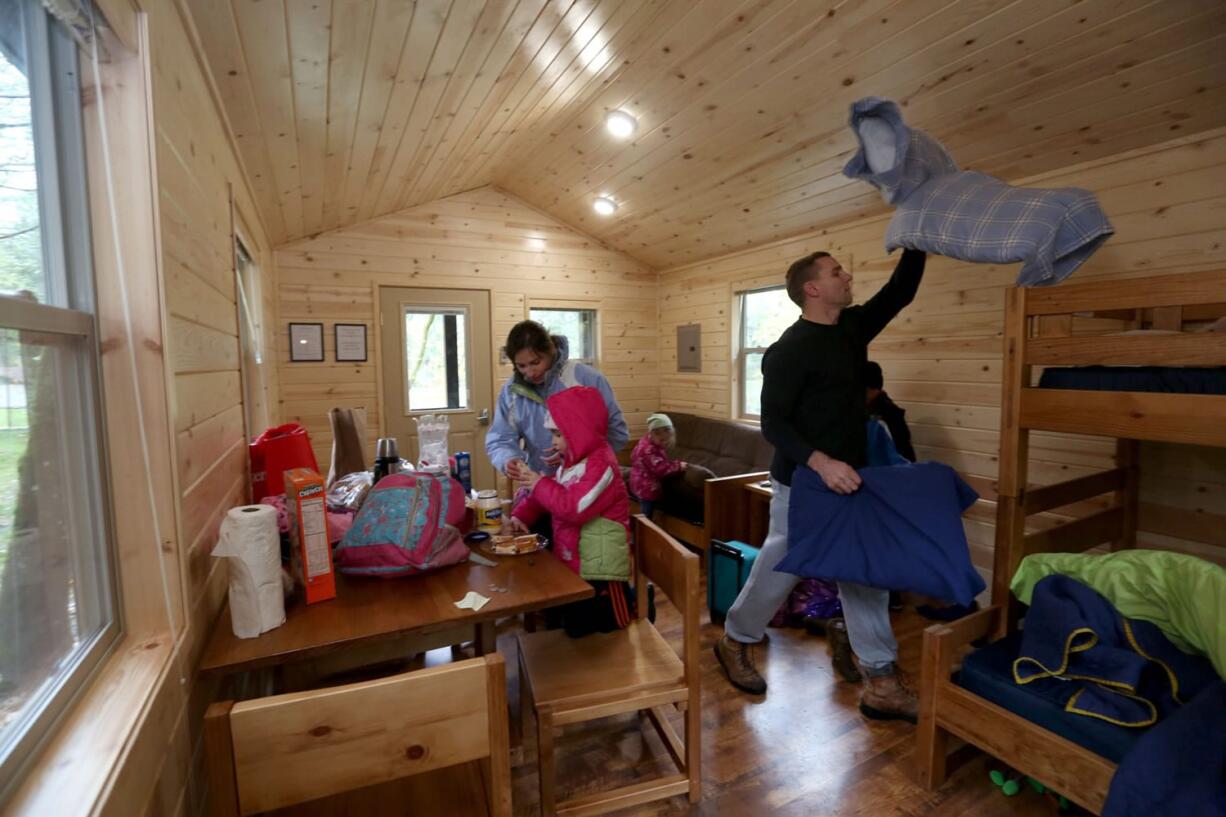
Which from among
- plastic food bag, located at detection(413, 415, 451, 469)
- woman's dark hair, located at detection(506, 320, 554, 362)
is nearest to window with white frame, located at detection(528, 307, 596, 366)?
plastic food bag, located at detection(413, 415, 451, 469)

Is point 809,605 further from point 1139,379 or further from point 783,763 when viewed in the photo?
point 1139,379

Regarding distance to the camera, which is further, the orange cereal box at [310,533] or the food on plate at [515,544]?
the food on plate at [515,544]

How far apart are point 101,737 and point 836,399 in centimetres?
190

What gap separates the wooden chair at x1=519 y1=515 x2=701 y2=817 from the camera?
1511 millimetres

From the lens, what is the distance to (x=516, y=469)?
1.85m

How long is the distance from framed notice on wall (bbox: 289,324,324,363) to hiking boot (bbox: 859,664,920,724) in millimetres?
3964

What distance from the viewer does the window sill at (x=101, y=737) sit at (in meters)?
0.66

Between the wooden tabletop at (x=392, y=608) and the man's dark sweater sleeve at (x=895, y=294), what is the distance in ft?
4.33

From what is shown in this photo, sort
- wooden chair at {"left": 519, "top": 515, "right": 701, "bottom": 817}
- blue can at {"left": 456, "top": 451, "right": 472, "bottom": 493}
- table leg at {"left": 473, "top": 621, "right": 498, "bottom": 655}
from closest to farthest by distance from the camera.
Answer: wooden chair at {"left": 519, "top": 515, "right": 701, "bottom": 817} → table leg at {"left": 473, "top": 621, "right": 498, "bottom": 655} → blue can at {"left": 456, "top": 451, "right": 472, "bottom": 493}

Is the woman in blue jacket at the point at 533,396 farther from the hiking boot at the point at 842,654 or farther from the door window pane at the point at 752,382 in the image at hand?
the door window pane at the point at 752,382

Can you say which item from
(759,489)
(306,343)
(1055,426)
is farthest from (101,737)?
(306,343)

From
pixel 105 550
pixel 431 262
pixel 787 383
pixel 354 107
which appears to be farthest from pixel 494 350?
pixel 105 550

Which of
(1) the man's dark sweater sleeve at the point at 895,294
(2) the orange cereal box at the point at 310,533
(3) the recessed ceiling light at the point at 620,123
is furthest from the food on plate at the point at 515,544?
(3) the recessed ceiling light at the point at 620,123

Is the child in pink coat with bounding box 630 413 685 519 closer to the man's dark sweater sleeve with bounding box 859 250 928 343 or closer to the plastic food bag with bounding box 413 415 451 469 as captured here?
the plastic food bag with bounding box 413 415 451 469
